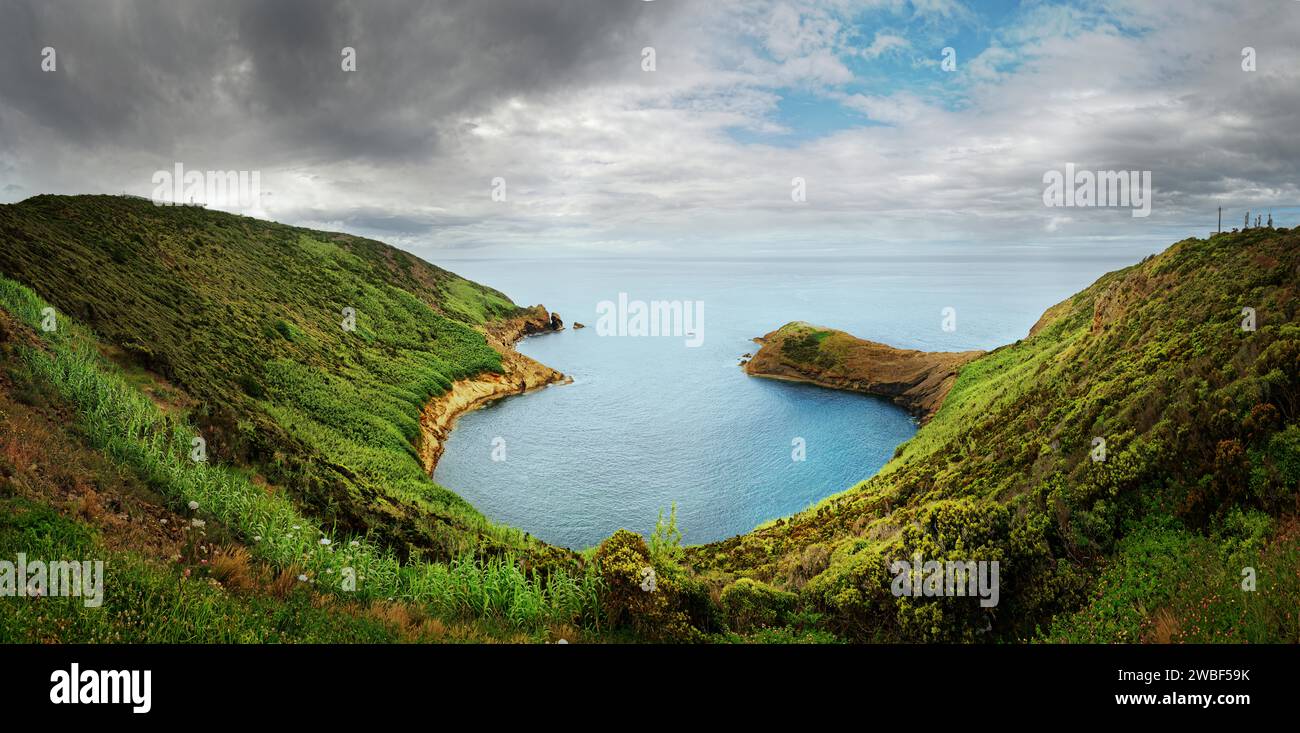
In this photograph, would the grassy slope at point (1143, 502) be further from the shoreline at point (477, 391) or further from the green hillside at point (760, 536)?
the shoreline at point (477, 391)

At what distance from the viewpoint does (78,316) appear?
25047mm

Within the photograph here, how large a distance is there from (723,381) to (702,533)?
5354cm

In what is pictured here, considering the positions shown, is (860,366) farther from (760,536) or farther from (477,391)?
(760,536)

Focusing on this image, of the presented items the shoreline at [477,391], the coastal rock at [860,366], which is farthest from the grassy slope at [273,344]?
the coastal rock at [860,366]

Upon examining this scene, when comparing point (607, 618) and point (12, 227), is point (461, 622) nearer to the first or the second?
point (607, 618)

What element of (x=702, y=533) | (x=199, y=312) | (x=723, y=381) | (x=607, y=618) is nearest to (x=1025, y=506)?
(x=607, y=618)

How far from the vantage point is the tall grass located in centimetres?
1160

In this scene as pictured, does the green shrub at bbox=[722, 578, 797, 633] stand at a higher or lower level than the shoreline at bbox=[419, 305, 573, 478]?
lower

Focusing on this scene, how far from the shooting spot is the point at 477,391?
Result: 7475cm

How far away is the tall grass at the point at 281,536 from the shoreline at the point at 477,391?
3057 centimetres

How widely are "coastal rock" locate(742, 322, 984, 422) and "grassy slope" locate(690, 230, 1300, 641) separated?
48994 mm

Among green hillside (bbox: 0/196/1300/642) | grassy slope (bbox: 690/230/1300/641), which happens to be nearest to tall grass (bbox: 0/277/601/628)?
green hillside (bbox: 0/196/1300/642)

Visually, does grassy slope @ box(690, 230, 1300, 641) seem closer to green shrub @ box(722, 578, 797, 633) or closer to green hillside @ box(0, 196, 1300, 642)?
green hillside @ box(0, 196, 1300, 642)

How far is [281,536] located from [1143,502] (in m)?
18.3
